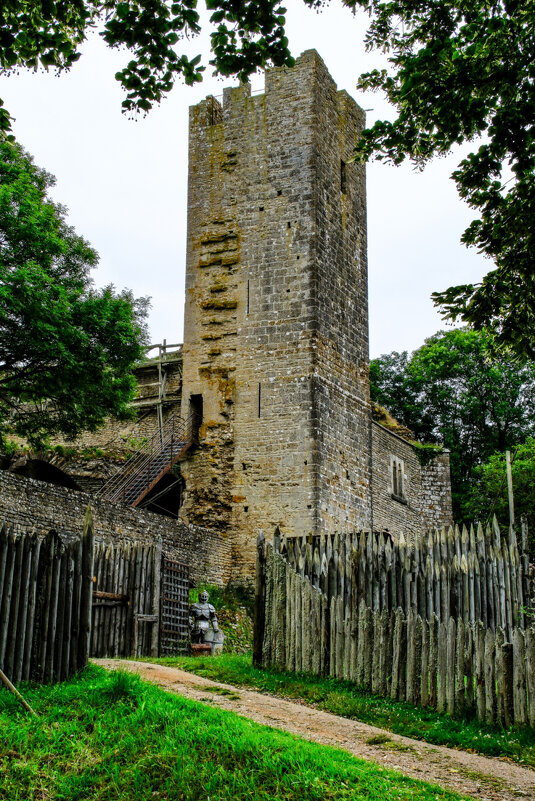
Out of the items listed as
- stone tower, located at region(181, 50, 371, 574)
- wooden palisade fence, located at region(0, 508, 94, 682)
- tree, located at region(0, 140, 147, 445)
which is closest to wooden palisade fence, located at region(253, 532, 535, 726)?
wooden palisade fence, located at region(0, 508, 94, 682)

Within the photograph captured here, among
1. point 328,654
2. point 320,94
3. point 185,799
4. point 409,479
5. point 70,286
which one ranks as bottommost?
point 185,799

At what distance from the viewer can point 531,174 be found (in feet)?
26.4

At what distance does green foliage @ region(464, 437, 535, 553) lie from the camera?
32312 mm

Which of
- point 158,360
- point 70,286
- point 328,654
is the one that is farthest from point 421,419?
point 328,654

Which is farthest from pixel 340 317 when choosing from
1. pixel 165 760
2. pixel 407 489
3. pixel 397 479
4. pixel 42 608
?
pixel 165 760

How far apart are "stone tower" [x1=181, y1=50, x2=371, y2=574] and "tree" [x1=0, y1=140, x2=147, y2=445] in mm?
2829

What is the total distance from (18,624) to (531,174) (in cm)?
660

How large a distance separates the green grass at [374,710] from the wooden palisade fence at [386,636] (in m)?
0.14

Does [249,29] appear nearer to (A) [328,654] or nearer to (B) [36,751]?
(B) [36,751]

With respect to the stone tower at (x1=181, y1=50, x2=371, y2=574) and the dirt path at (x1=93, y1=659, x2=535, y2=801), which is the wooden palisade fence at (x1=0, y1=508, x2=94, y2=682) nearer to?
the dirt path at (x1=93, y1=659, x2=535, y2=801)

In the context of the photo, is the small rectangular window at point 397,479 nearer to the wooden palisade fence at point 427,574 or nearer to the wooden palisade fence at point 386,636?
the wooden palisade fence at point 427,574

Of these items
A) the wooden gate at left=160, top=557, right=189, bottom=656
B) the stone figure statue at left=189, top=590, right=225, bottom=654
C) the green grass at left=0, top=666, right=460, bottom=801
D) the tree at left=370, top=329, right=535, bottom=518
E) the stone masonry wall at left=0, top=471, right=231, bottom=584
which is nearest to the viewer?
the green grass at left=0, top=666, right=460, bottom=801

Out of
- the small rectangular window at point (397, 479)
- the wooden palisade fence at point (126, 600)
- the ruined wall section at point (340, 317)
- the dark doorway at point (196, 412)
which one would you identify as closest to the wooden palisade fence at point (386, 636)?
the wooden palisade fence at point (126, 600)

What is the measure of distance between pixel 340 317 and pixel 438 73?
45.5 ft
